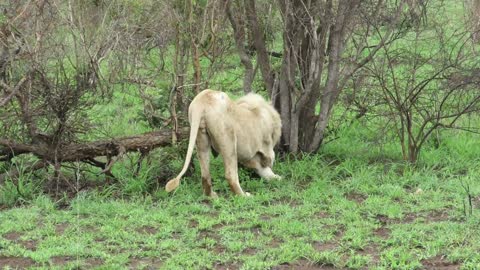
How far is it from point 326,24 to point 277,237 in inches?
117

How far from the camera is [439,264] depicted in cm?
557

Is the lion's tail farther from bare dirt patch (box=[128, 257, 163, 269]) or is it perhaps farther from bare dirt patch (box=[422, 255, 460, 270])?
bare dirt patch (box=[422, 255, 460, 270])

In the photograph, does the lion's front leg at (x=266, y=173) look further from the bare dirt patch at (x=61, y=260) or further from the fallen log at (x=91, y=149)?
the bare dirt patch at (x=61, y=260)

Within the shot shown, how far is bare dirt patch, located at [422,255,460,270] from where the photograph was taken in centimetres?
551

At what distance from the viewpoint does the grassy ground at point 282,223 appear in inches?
225

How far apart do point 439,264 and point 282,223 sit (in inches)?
56.8

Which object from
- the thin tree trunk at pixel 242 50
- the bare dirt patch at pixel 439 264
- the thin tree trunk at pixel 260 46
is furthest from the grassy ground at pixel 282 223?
the thin tree trunk at pixel 242 50

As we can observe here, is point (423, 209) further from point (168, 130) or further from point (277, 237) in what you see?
point (168, 130)

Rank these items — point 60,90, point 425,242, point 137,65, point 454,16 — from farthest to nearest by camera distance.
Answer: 1. point 454,16
2. point 137,65
3. point 60,90
4. point 425,242

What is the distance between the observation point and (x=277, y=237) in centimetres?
628

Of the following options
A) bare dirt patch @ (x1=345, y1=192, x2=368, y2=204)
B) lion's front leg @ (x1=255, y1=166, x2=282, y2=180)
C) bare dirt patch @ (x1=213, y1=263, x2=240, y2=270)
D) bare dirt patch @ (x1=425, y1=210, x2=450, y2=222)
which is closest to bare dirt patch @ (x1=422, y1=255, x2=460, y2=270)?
bare dirt patch @ (x1=425, y1=210, x2=450, y2=222)

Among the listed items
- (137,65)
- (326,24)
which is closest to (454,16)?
(326,24)

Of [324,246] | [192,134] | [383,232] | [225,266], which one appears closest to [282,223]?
[324,246]

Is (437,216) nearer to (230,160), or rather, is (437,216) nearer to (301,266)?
(301,266)
